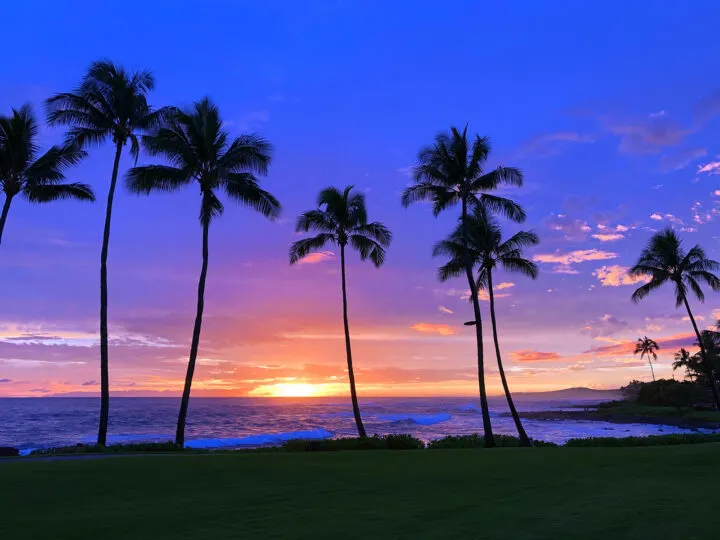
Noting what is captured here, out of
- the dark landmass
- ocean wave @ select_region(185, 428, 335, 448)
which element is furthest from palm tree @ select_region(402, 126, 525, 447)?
the dark landmass

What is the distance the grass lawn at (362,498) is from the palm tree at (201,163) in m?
14.2

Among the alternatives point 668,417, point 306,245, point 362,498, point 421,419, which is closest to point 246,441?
point 306,245

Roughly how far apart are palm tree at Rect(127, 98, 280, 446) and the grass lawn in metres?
14.2

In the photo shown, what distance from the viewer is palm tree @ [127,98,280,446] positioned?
1002 inches

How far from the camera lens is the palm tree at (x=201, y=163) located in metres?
25.5

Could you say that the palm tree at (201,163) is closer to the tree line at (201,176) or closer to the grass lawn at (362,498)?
the tree line at (201,176)

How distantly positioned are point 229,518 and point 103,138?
78.5 ft

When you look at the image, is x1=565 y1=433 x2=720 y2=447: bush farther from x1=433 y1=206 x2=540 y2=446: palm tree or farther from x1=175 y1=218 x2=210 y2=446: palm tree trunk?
x1=175 y1=218 x2=210 y2=446: palm tree trunk

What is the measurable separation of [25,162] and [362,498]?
25315 millimetres

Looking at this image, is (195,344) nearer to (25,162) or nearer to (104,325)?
(104,325)

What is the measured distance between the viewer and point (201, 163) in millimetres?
26328

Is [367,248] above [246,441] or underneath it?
above

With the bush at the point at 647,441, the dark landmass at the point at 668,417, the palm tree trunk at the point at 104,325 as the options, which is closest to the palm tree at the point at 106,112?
the palm tree trunk at the point at 104,325

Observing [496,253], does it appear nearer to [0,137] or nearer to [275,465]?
[275,465]
